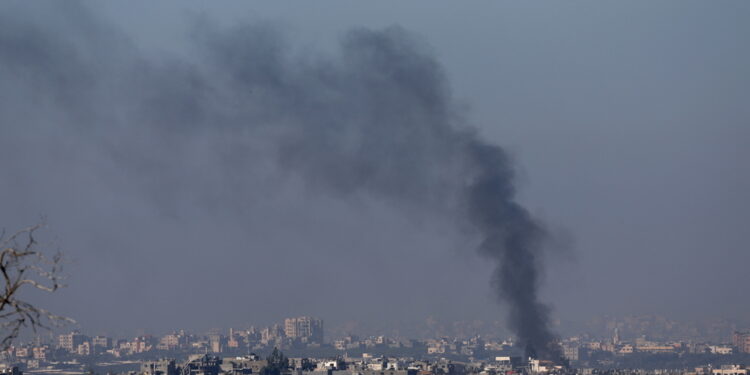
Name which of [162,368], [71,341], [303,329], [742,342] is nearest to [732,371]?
[162,368]

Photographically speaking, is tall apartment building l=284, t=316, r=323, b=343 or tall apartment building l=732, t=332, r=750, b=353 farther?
tall apartment building l=284, t=316, r=323, b=343

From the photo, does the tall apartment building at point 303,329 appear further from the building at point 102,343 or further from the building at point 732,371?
the building at point 732,371

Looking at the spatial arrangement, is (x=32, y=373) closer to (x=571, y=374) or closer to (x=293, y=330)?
(x=571, y=374)

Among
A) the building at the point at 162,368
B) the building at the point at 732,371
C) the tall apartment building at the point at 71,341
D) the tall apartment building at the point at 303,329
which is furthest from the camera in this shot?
the tall apartment building at the point at 303,329

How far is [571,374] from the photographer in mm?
69438

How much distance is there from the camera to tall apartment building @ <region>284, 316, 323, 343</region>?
6427 inches

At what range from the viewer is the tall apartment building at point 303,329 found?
16325 centimetres

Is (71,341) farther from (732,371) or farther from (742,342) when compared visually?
(732,371)

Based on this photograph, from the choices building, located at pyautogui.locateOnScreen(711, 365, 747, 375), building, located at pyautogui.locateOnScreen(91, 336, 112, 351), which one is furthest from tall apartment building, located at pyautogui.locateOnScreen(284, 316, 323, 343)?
building, located at pyautogui.locateOnScreen(711, 365, 747, 375)

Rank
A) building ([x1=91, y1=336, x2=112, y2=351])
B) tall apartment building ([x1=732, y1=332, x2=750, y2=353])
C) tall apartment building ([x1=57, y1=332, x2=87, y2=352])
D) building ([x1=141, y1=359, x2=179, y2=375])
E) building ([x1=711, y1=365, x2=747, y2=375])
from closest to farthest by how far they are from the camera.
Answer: building ([x1=141, y1=359, x2=179, y2=375]), building ([x1=711, y1=365, x2=747, y2=375]), tall apartment building ([x1=732, y1=332, x2=750, y2=353]), tall apartment building ([x1=57, y1=332, x2=87, y2=352]), building ([x1=91, y1=336, x2=112, y2=351])

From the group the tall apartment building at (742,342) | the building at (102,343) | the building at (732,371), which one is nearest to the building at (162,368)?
the building at (732,371)

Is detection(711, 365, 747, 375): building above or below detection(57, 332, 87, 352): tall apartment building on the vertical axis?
below

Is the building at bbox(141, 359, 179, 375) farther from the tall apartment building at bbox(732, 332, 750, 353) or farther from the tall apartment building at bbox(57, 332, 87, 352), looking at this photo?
the tall apartment building at bbox(57, 332, 87, 352)

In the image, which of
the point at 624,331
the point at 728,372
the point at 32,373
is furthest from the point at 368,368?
the point at 624,331
